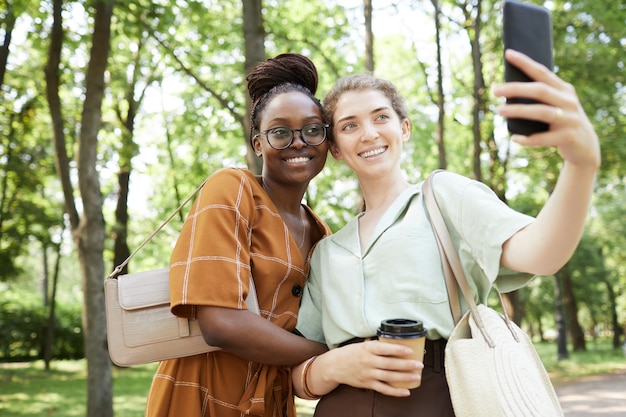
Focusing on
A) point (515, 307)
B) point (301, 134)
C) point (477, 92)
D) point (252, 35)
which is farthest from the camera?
point (515, 307)

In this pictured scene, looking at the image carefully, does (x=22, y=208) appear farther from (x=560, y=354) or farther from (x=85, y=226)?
(x=560, y=354)

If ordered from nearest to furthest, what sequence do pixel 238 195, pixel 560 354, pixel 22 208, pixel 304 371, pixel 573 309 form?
1. pixel 304 371
2. pixel 238 195
3. pixel 22 208
4. pixel 560 354
5. pixel 573 309

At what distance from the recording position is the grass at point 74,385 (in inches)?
450

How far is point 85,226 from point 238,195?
5096 mm

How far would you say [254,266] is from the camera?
2.42 meters

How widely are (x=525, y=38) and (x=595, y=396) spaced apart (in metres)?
12.4

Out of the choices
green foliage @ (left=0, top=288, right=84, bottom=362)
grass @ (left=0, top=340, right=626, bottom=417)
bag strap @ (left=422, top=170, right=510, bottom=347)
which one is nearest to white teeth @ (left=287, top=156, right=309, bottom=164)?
bag strap @ (left=422, top=170, right=510, bottom=347)

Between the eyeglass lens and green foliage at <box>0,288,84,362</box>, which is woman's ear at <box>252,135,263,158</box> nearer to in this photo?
the eyeglass lens

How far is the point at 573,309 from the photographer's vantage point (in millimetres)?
23641

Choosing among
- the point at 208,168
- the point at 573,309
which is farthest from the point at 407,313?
the point at 573,309

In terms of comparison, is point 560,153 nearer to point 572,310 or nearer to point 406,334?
point 406,334

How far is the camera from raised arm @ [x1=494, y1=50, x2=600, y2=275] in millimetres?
1245

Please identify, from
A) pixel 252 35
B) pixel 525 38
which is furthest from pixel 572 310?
pixel 525 38

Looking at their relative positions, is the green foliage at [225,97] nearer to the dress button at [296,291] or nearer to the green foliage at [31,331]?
the green foliage at [31,331]
